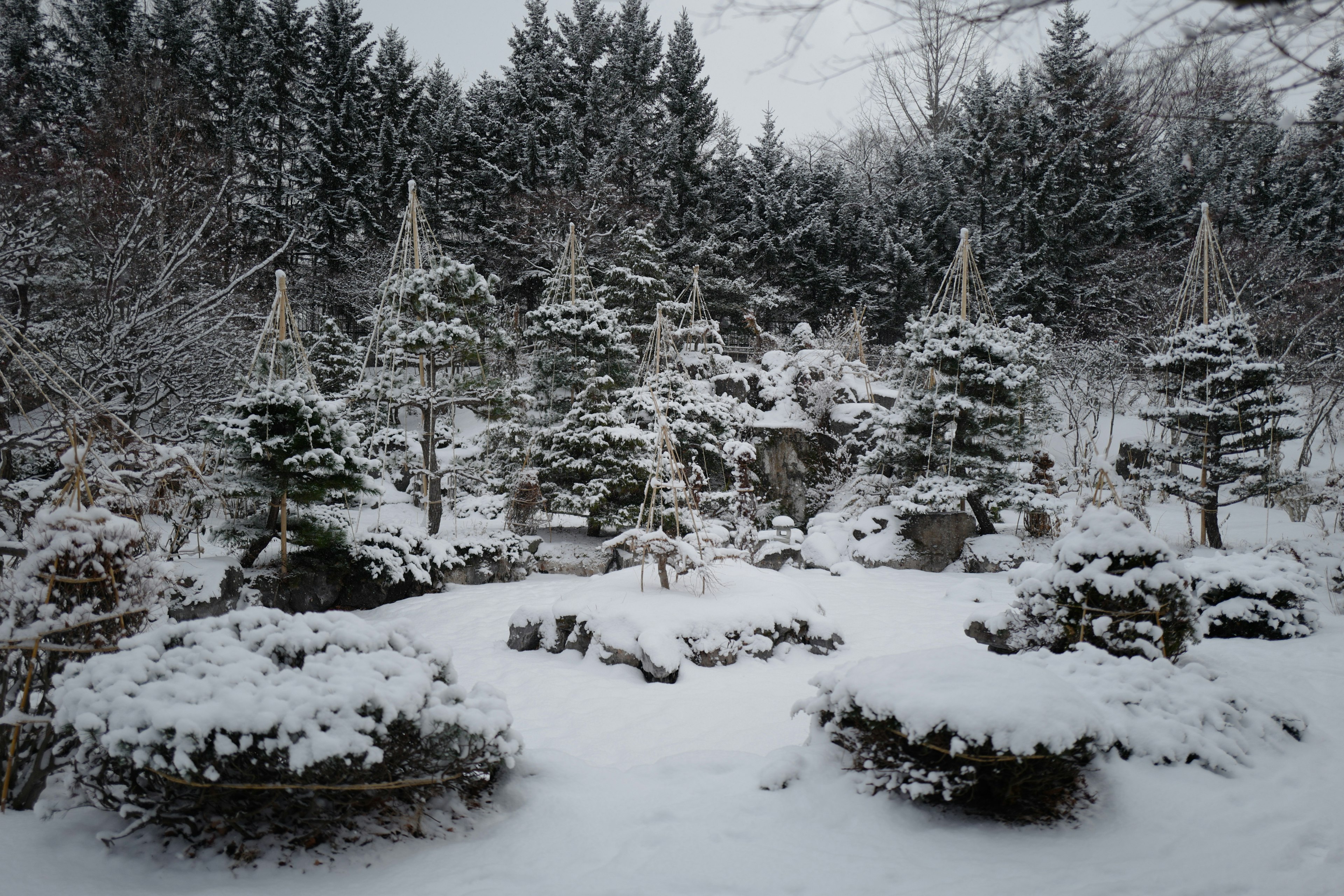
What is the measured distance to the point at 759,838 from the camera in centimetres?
238

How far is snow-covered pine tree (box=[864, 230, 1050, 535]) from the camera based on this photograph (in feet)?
25.9

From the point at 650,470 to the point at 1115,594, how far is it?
5.13 m

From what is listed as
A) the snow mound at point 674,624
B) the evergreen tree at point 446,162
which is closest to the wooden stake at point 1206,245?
the snow mound at point 674,624

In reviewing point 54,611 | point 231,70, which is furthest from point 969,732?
point 231,70

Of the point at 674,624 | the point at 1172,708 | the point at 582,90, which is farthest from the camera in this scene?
the point at 582,90

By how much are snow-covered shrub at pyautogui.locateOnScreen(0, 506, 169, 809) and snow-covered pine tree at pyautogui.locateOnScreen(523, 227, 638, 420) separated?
586cm

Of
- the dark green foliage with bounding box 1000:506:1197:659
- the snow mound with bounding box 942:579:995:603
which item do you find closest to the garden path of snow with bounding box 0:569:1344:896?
→ the dark green foliage with bounding box 1000:506:1197:659

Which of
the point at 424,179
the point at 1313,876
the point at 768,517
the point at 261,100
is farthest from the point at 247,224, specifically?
the point at 1313,876

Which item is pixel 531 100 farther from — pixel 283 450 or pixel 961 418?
pixel 283 450

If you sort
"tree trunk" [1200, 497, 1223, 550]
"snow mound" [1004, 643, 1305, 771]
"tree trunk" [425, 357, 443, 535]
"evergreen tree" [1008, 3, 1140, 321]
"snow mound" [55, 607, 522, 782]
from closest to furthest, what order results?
"snow mound" [55, 607, 522, 782] → "snow mound" [1004, 643, 1305, 771] → "tree trunk" [1200, 497, 1223, 550] → "tree trunk" [425, 357, 443, 535] → "evergreen tree" [1008, 3, 1140, 321]

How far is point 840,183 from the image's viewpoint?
19.2 metres

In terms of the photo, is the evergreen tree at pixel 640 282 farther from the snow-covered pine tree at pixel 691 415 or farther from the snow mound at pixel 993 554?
the snow mound at pixel 993 554

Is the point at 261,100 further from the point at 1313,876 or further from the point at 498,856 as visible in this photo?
the point at 1313,876

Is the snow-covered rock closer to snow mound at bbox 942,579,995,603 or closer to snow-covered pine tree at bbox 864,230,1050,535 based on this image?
snow-covered pine tree at bbox 864,230,1050,535
